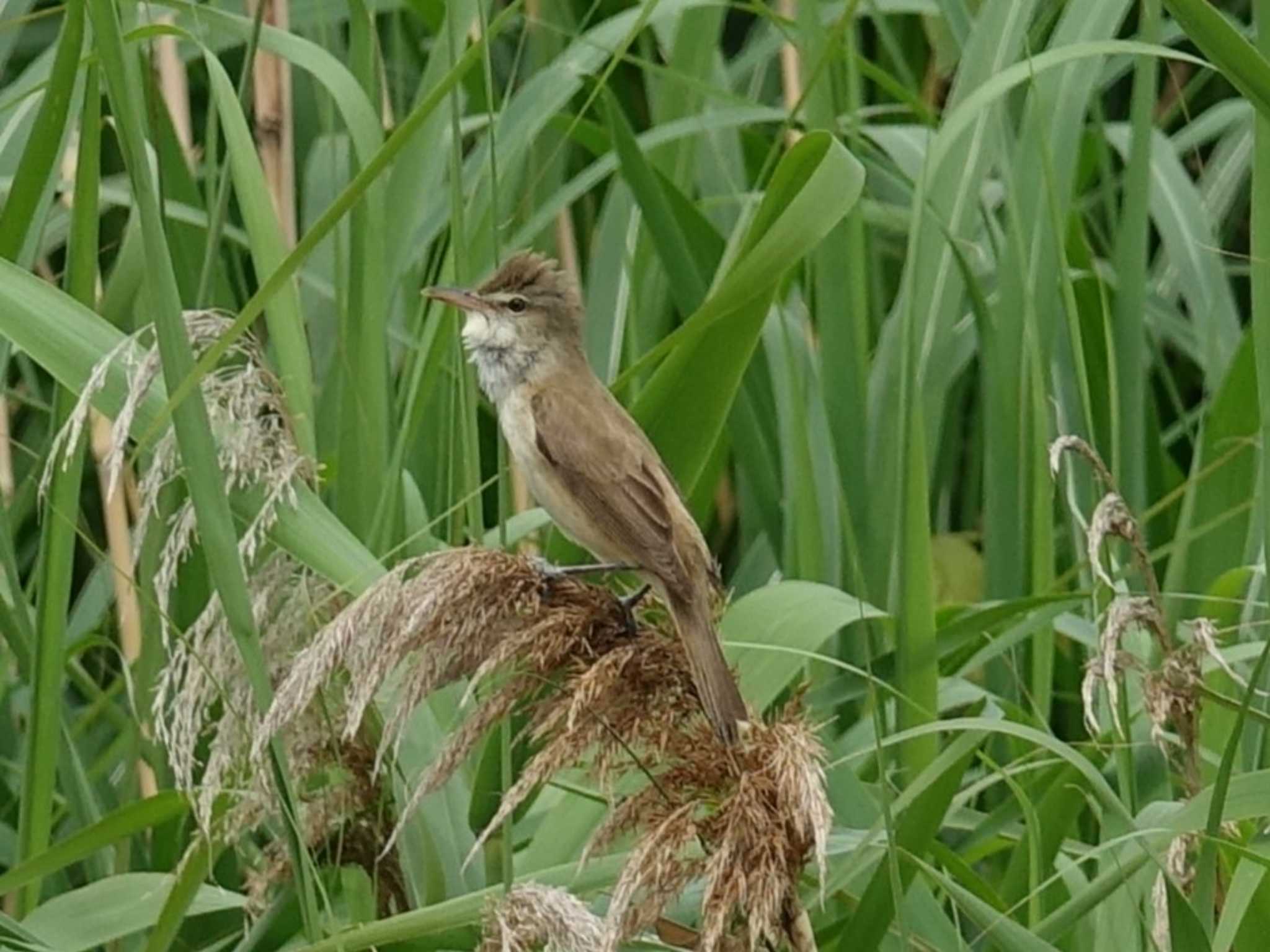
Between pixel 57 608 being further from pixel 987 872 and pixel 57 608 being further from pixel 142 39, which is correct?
pixel 987 872

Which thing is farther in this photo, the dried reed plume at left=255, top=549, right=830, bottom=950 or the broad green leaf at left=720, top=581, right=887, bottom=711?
the broad green leaf at left=720, top=581, right=887, bottom=711

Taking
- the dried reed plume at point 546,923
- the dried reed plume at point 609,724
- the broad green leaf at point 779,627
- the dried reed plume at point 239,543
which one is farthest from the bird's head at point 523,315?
the dried reed plume at point 546,923

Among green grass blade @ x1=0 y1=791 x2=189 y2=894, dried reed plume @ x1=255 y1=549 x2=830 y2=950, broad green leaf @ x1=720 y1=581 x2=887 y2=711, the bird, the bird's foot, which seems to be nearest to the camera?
dried reed plume @ x1=255 y1=549 x2=830 y2=950

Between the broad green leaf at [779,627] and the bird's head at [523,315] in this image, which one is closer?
the broad green leaf at [779,627]

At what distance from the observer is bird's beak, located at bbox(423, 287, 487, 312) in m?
2.70

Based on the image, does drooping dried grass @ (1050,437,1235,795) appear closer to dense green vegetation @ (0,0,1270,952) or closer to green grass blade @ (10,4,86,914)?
dense green vegetation @ (0,0,1270,952)

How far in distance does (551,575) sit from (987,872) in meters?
1.24

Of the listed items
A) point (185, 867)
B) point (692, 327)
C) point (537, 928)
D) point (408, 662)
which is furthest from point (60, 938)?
point (692, 327)

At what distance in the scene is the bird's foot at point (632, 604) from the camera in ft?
6.75

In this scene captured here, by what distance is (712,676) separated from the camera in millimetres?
2008

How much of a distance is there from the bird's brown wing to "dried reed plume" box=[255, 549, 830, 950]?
0.50 metres

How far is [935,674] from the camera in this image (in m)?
2.52

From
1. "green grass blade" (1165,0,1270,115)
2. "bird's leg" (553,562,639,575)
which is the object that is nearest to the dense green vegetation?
"green grass blade" (1165,0,1270,115)

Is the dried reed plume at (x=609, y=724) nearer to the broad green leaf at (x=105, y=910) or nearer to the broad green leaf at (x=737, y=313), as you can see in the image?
the broad green leaf at (x=737, y=313)
